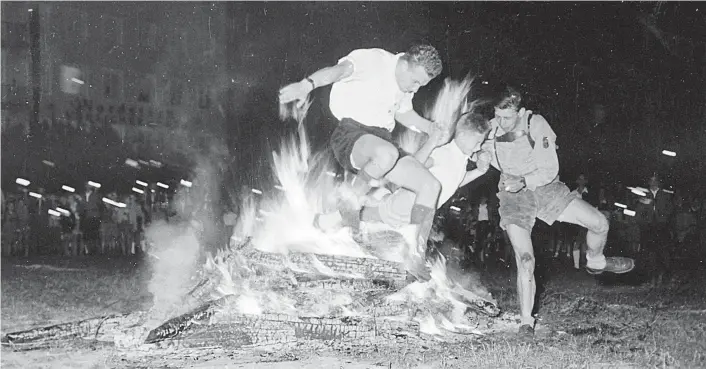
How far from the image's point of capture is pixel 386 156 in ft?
14.8

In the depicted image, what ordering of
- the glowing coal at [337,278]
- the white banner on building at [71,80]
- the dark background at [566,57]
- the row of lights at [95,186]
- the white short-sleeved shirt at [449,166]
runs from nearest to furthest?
1. the glowing coal at [337,278]
2. the white short-sleeved shirt at [449,166]
3. the row of lights at [95,186]
4. the dark background at [566,57]
5. the white banner on building at [71,80]

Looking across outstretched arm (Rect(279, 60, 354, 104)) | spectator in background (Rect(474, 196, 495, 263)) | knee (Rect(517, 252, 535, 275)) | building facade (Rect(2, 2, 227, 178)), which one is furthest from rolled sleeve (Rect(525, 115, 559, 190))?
building facade (Rect(2, 2, 227, 178))

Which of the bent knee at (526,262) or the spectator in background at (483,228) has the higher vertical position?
the bent knee at (526,262)

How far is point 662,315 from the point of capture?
5.52 meters

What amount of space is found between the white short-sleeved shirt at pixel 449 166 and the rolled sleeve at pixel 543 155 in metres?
0.64

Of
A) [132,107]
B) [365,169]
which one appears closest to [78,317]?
[365,169]

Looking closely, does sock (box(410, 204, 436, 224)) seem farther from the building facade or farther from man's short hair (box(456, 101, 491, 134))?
the building facade

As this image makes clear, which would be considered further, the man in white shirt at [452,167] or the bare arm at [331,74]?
the man in white shirt at [452,167]

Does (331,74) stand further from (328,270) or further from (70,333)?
(70,333)

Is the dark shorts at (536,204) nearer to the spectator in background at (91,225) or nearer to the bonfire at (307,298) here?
the bonfire at (307,298)

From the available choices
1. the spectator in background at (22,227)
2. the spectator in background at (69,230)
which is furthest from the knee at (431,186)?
the spectator in background at (22,227)

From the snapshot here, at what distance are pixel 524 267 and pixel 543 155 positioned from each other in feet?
2.94

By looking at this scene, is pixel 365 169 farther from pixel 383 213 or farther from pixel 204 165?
pixel 204 165

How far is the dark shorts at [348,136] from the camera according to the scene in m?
4.75
